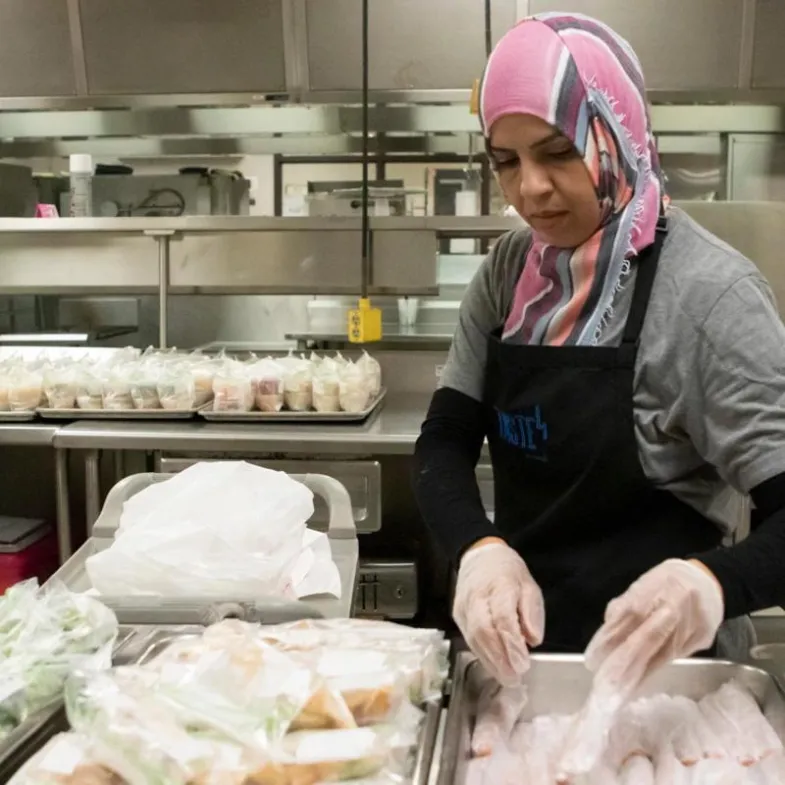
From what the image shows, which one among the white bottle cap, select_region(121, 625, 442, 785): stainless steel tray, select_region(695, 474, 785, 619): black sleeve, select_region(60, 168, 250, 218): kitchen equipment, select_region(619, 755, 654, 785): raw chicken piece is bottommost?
select_region(619, 755, 654, 785): raw chicken piece

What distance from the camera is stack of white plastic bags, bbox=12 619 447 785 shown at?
2.13 feet

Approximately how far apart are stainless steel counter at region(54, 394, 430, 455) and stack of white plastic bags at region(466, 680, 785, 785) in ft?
3.93

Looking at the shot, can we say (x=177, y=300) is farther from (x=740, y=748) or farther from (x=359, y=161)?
(x=740, y=748)

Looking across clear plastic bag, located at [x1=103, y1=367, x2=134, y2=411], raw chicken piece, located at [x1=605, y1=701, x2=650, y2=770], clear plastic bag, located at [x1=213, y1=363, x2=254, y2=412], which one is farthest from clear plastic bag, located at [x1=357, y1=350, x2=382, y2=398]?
raw chicken piece, located at [x1=605, y1=701, x2=650, y2=770]

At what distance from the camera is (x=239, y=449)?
207 cm

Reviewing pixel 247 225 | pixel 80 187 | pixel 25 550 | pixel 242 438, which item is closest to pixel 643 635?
pixel 242 438

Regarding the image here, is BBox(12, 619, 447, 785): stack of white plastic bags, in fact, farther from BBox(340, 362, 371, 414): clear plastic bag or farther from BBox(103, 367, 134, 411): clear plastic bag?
BBox(103, 367, 134, 411): clear plastic bag

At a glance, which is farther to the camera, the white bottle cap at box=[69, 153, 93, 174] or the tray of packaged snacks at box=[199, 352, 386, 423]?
the white bottle cap at box=[69, 153, 93, 174]

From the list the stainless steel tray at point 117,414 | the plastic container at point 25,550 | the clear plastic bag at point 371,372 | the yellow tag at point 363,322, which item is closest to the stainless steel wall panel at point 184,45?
the yellow tag at point 363,322

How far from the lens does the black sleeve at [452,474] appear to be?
1101mm

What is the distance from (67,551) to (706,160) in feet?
8.90

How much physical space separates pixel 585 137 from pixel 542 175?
0.21 feet

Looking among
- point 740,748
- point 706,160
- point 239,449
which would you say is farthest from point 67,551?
point 706,160

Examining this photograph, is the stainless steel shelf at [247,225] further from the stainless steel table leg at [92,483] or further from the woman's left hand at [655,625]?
the woman's left hand at [655,625]
